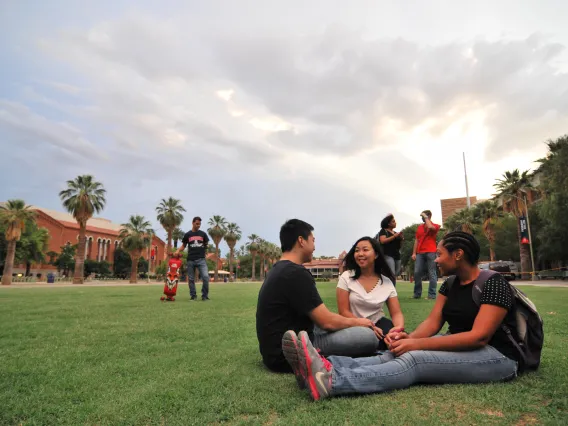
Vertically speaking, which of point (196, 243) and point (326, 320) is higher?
point (196, 243)

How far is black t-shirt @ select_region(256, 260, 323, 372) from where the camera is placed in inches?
122

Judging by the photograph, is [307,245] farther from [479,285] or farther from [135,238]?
[135,238]

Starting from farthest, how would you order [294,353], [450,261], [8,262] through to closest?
[8,262]
[450,261]
[294,353]

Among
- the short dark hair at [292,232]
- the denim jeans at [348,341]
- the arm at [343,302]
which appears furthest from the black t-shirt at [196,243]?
the denim jeans at [348,341]

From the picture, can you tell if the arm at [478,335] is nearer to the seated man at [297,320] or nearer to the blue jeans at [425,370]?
the blue jeans at [425,370]

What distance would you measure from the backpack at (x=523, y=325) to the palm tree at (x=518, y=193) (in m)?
45.0

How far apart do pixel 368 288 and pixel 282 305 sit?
45.4 inches

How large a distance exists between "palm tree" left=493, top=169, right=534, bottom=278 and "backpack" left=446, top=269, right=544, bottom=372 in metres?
45.0

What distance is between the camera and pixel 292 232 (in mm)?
3438

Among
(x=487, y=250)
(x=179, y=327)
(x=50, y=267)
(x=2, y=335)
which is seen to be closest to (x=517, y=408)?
(x=179, y=327)

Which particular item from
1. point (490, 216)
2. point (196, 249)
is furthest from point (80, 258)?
point (490, 216)

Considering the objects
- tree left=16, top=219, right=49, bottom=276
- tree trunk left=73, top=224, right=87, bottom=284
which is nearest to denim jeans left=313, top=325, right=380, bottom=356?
tree trunk left=73, top=224, right=87, bottom=284

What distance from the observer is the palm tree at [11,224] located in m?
38.3

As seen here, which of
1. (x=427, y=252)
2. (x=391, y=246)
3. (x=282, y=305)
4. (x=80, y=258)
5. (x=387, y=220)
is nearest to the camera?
(x=282, y=305)
